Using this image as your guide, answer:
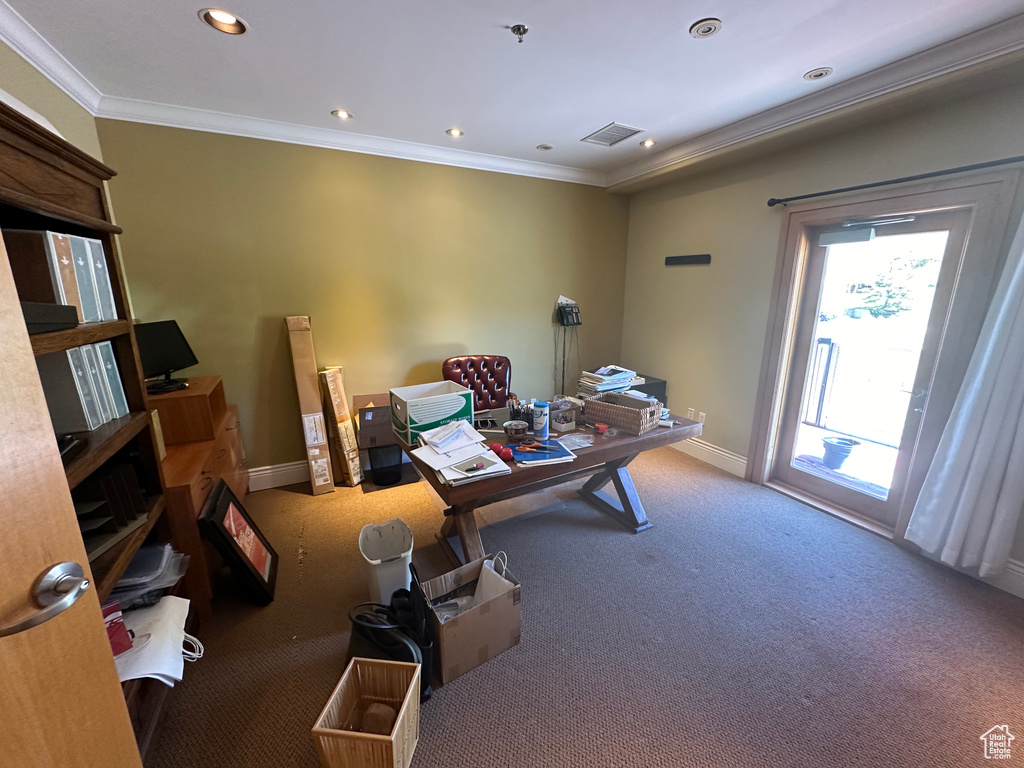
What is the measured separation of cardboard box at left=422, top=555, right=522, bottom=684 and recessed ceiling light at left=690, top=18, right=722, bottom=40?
2487 millimetres

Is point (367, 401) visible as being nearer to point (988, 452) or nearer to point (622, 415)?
point (622, 415)

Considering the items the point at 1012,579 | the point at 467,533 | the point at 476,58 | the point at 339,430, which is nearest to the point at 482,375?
the point at 339,430

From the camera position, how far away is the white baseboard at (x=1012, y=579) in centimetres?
202

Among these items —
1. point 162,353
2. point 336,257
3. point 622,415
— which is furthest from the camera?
point 336,257

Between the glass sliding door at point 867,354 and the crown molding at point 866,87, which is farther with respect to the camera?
the glass sliding door at point 867,354

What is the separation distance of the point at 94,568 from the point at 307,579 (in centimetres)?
115

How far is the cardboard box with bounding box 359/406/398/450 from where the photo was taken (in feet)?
9.96

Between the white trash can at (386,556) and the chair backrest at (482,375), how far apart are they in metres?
1.44

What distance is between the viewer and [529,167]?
3543mm

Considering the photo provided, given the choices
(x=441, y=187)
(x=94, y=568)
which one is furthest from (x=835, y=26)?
(x=94, y=568)

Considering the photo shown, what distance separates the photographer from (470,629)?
1.56 metres

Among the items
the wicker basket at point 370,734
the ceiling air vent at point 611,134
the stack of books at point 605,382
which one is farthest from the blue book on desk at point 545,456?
the ceiling air vent at point 611,134

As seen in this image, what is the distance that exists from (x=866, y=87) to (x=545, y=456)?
260 centimetres

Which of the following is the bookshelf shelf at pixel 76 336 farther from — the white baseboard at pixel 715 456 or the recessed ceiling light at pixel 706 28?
the white baseboard at pixel 715 456
